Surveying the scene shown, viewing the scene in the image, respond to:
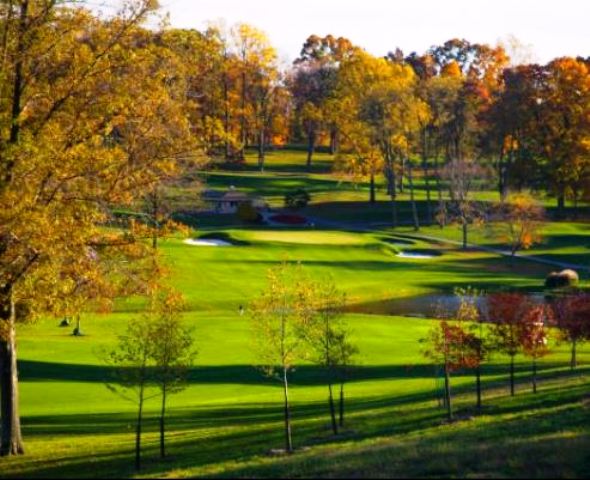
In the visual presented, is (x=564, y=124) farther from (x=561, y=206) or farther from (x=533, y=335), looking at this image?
(x=533, y=335)

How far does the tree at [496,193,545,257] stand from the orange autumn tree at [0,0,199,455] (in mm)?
56009

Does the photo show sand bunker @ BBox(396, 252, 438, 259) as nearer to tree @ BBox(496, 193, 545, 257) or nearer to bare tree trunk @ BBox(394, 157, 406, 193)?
tree @ BBox(496, 193, 545, 257)

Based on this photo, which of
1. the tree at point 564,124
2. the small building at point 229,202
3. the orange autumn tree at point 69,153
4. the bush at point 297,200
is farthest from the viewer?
the bush at point 297,200

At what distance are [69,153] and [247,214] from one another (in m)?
69.2

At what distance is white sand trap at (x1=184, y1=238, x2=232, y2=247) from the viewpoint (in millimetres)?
76250

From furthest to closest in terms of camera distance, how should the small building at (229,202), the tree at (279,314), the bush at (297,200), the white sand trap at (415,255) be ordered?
the bush at (297,200)
the small building at (229,202)
the white sand trap at (415,255)
the tree at (279,314)

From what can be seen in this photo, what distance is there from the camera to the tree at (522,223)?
76.8 metres

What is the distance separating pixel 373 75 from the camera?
11000cm

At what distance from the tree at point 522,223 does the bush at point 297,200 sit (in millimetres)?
22639

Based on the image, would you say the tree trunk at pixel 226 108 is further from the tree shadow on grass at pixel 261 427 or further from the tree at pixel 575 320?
the tree shadow on grass at pixel 261 427

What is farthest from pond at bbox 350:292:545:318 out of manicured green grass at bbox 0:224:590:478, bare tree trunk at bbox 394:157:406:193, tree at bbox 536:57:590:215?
bare tree trunk at bbox 394:157:406:193

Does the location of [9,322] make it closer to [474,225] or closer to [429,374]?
[429,374]

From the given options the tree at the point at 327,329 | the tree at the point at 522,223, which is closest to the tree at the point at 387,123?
the tree at the point at 522,223

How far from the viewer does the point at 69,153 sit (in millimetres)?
21672
